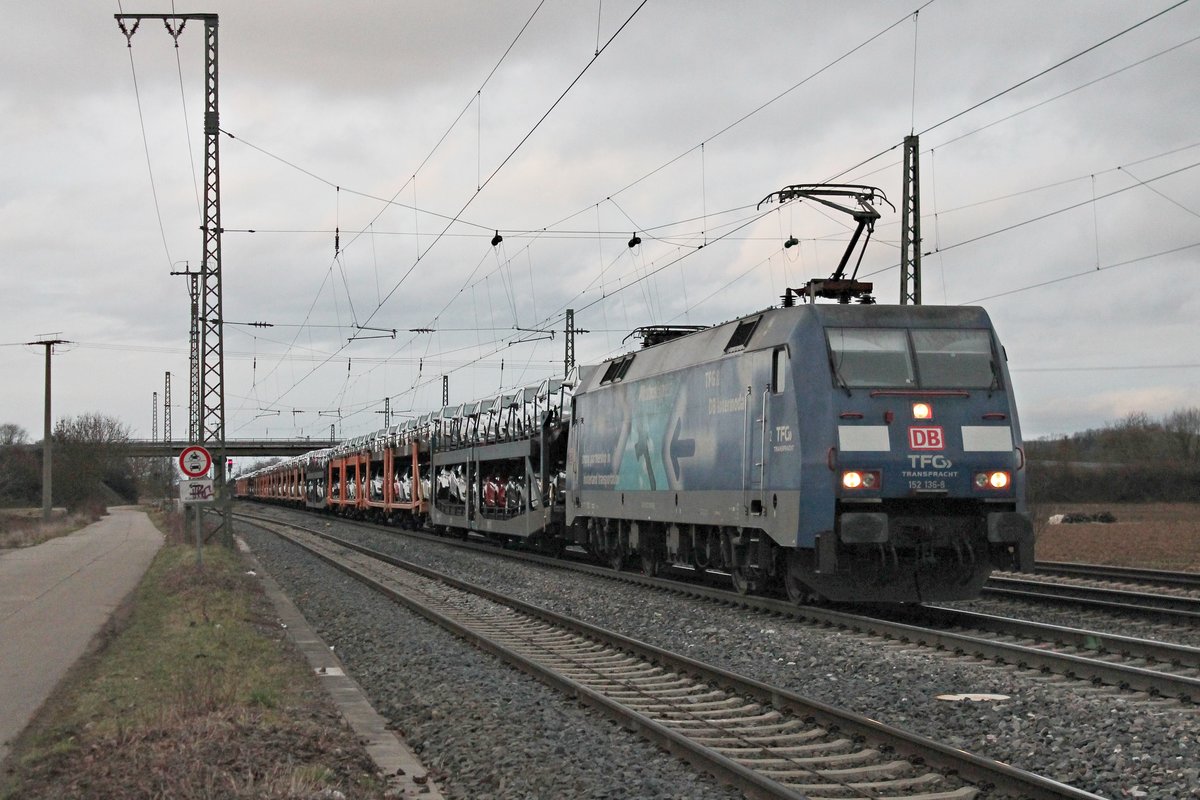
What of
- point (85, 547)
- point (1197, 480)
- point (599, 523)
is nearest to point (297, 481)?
point (85, 547)

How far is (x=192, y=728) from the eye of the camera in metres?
7.91

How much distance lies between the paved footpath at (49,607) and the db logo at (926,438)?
913cm

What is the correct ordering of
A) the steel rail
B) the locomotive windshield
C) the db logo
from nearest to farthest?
A: the db logo → the locomotive windshield → the steel rail

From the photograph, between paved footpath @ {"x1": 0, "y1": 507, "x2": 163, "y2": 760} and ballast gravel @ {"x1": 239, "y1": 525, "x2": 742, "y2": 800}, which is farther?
paved footpath @ {"x1": 0, "y1": 507, "x2": 163, "y2": 760}

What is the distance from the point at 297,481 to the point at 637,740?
72.2m

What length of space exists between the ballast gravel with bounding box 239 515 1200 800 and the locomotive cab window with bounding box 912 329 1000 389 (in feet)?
10.6

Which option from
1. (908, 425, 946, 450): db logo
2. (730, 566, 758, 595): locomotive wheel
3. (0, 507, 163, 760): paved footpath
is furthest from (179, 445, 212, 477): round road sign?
(908, 425, 946, 450): db logo

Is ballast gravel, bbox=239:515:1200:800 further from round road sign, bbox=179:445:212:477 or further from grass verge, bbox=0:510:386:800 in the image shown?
round road sign, bbox=179:445:212:477

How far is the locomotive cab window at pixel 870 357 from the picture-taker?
14008 millimetres

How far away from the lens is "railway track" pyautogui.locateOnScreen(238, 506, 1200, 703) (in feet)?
31.3

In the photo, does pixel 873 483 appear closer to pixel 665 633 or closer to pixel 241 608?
→ pixel 665 633

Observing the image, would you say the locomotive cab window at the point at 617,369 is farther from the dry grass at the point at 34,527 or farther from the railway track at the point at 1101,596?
the dry grass at the point at 34,527

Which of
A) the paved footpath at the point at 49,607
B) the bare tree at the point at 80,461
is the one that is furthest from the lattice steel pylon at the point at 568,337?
the bare tree at the point at 80,461

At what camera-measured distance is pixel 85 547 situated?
37.7m
